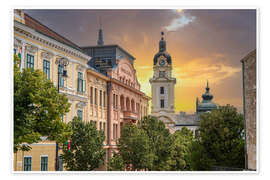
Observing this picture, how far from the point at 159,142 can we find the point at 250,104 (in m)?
10.6

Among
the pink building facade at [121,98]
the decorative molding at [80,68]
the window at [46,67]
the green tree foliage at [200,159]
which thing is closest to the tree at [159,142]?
the green tree foliage at [200,159]

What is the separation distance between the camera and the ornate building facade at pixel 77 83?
22094 mm

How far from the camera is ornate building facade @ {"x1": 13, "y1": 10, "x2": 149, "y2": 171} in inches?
870

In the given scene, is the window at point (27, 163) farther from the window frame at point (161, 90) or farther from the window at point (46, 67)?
the window frame at point (161, 90)

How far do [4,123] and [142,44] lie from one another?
39.7 feet

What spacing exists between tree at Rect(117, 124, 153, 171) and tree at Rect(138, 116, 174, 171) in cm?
256

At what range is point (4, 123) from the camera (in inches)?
650

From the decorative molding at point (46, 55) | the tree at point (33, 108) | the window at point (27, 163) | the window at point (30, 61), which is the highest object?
the decorative molding at point (46, 55)

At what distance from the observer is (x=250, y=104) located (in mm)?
22531

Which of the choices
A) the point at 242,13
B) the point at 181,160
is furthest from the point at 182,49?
the point at 181,160

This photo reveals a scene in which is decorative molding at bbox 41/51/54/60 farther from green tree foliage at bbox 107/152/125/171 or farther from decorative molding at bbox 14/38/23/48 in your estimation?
green tree foliage at bbox 107/152/125/171

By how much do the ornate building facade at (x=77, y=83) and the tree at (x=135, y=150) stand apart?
449 cm

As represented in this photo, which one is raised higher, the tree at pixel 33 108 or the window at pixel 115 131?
the tree at pixel 33 108

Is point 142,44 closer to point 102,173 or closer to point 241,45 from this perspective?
point 241,45
